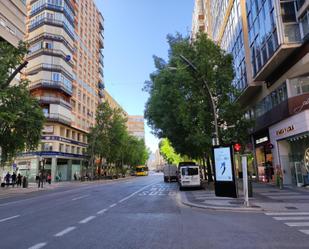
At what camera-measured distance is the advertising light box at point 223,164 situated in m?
15.9

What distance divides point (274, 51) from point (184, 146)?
1248 centimetres

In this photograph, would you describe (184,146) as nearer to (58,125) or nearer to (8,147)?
(8,147)

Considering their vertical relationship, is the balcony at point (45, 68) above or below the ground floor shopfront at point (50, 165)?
above

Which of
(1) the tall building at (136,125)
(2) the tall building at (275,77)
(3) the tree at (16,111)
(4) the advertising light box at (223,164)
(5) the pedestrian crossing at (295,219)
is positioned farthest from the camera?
(1) the tall building at (136,125)

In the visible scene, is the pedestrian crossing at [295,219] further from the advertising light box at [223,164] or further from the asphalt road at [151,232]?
the advertising light box at [223,164]

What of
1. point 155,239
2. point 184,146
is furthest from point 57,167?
point 155,239

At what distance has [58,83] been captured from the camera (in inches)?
2239

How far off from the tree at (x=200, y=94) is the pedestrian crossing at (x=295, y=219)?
1224 centimetres

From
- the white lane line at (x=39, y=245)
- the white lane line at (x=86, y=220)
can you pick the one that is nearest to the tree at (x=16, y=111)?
the white lane line at (x=86, y=220)

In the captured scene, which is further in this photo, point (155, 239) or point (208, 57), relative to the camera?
point (208, 57)

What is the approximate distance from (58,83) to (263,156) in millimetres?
39393

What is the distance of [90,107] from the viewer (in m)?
76.5

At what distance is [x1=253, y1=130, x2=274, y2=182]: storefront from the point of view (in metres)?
30.7

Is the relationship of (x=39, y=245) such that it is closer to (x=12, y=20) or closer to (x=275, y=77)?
(x=275, y=77)
